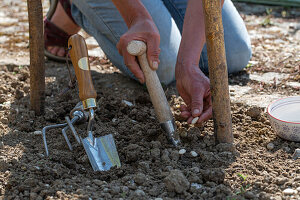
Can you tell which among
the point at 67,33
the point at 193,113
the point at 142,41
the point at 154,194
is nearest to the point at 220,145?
the point at 193,113

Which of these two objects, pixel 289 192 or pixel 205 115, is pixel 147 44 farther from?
pixel 289 192

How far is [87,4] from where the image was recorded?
10.6ft

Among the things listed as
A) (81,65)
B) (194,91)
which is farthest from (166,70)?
(81,65)

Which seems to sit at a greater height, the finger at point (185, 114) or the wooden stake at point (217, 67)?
the wooden stake at point (217, 67)

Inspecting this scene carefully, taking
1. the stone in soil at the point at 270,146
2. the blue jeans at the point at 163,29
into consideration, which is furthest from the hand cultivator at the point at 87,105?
the blue jeans at the point at 163,29

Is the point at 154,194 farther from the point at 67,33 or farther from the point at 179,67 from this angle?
the point at 67,33

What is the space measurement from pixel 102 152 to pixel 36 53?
75cm

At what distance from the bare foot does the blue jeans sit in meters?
0.20

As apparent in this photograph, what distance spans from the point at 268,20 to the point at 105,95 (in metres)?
2.30

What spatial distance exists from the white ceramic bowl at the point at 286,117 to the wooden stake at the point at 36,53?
1353mm

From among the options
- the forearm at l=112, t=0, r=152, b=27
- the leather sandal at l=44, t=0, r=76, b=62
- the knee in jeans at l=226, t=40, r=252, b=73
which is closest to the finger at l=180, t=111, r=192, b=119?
the forearm at l=112, t=0, r=152, b=27

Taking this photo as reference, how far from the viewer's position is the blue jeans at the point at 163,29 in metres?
3.21

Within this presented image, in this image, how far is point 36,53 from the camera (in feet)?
8.20

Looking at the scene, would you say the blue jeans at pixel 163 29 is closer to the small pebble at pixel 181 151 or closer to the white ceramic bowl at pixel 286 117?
the white ceramic bowl at pixel 286 117
